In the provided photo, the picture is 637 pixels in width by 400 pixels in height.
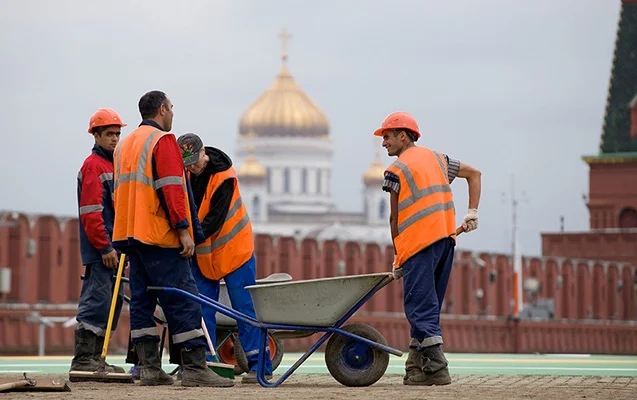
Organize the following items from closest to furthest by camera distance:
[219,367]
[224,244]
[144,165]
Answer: [144,165] → [219,367] → [224,244]

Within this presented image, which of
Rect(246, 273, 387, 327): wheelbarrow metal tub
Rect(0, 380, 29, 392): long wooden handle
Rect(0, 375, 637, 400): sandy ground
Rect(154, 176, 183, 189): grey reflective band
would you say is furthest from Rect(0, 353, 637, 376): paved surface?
Rect(154, 176, 183, 189): grey reflective band

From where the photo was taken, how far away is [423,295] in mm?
9984

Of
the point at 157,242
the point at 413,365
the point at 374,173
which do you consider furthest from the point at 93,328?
the point at 374,173

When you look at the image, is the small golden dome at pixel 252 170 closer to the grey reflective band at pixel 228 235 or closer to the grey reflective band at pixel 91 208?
the grey reflective band at pixel 91 208

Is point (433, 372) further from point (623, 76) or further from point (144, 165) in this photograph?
point (623, 76)

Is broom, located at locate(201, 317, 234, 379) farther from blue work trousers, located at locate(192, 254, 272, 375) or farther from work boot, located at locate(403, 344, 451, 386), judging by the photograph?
work boot, located at locate(403, 344, 451, 386)

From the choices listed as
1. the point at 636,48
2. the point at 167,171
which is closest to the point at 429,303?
the point at 167,171

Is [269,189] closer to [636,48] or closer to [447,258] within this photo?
[636,48]

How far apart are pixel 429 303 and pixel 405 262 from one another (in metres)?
0.30

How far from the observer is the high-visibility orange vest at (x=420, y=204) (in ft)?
33.2

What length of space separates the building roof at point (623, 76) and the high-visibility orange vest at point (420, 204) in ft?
203

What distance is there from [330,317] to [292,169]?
172 m

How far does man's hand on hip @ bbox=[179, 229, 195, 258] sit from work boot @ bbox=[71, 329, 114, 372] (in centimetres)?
122

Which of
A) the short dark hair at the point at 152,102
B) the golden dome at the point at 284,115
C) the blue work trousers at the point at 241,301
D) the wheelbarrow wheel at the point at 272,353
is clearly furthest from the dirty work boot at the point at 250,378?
the golden dome at the point at 284,115
